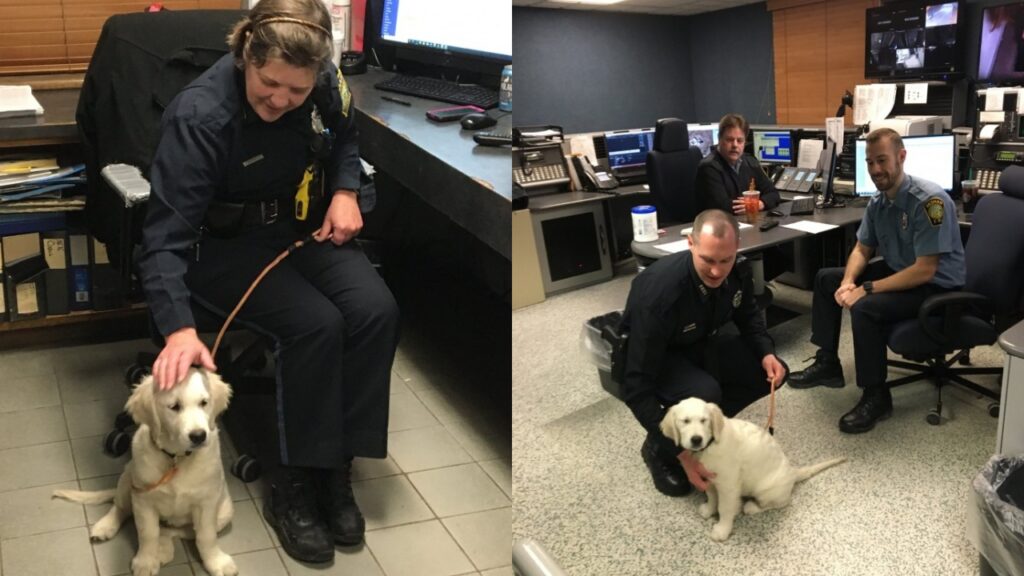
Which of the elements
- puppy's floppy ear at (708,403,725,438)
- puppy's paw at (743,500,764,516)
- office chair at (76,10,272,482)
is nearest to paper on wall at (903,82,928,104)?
puppy's floppy ear at (708,403,725,438)

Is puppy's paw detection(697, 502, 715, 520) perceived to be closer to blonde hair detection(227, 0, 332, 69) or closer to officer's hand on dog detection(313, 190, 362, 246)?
officer's hand on dog detection(313, 190, 362, 246)

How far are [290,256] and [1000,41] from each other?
137cm

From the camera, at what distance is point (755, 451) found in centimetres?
161

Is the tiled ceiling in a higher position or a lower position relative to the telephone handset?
higher

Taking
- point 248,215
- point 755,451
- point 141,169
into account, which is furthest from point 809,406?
point 141,169

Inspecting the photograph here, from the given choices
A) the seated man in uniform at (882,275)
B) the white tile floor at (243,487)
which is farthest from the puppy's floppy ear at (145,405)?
the seated man in uniform at (882,275)

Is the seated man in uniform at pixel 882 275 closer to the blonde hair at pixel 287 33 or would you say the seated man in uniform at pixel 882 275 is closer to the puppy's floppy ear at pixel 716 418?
the puppy's floppy ear at pixel 716 418

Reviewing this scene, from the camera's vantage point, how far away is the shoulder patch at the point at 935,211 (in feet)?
4.72

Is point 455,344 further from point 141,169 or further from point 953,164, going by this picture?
point 953,164

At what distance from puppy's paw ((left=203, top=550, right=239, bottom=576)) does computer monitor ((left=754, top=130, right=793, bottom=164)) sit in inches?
38.6

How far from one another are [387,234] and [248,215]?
0.33 m

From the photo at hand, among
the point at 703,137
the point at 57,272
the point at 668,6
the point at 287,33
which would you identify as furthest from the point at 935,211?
the point at 57,272

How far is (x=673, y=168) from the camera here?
1234 mm

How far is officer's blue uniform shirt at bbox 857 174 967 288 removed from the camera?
4.62 ft
